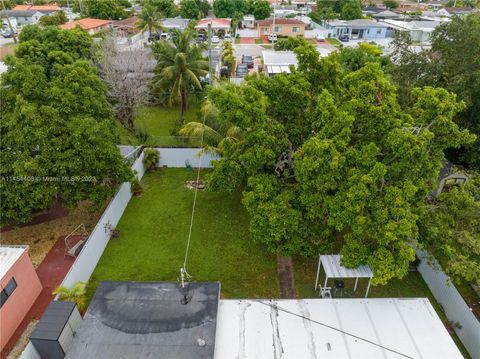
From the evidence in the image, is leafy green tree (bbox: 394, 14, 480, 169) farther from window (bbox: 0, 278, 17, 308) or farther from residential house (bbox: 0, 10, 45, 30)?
residential house (bbox: 0, 10, 45, 30)

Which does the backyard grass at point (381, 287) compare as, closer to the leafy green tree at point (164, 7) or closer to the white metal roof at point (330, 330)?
the white metal roof at point (330, 330)

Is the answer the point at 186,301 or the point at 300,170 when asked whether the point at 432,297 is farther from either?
the point at 186,301

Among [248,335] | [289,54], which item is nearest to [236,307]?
[248,335]

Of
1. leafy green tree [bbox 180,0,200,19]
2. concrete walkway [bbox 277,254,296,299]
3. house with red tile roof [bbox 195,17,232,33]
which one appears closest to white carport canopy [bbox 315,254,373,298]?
concrete walkway [bbox 277,254,296,299]

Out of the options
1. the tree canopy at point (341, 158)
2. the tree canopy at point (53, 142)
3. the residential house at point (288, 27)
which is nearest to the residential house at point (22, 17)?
the residential house at point (288, 27)

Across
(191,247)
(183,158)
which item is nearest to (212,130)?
(183,158)

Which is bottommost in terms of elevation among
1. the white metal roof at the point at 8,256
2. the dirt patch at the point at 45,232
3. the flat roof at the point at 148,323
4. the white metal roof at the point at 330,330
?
the dirt patch at the point at 45,232
